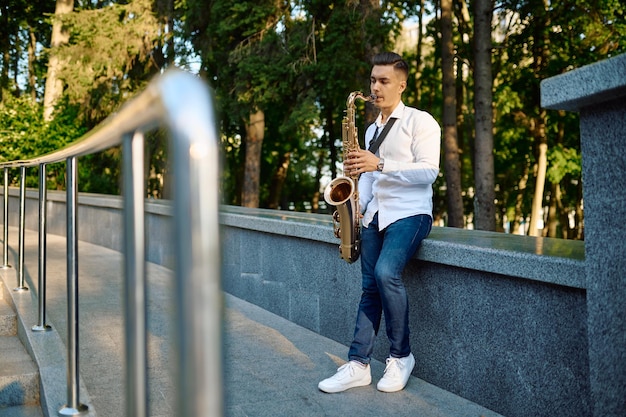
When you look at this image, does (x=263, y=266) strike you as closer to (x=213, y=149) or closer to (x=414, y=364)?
(x=414, y=364)

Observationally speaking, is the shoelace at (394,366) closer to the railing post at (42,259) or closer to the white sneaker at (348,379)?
the white sneaker at (348,379)

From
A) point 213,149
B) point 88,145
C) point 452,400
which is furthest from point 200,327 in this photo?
point 452,400

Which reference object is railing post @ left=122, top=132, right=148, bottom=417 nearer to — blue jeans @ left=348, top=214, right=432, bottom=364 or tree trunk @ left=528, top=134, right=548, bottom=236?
blue jeans @ left=348, top=214, right=432, bottom=364

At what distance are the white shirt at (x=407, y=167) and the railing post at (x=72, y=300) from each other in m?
1.62

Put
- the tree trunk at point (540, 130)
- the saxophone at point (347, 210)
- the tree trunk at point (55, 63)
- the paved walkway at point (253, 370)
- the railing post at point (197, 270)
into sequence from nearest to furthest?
the railing post at point (197, 270) → the paved walkway at point (253, 370) → the saxophone at point (347, 210) → the tree trunk at point (540, 130) → the tree trunk at point (55, 63)

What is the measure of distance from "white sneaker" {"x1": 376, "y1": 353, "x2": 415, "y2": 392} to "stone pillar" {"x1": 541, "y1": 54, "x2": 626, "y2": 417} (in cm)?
129

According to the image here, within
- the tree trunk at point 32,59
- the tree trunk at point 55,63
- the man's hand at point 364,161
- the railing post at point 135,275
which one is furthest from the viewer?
the tree trunk at point 32,59

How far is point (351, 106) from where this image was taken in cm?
488

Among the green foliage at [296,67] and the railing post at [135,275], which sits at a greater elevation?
the green foliage at [296,67]

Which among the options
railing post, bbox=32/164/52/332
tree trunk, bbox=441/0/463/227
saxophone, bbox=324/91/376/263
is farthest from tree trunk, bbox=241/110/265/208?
saxophone, bbox=324/91/376/263

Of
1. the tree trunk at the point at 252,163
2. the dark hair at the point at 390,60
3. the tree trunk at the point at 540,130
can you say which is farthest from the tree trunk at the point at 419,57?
the dark hair at the point at 390,60

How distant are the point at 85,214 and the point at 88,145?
35.0ft

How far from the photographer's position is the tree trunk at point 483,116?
14.1 meters

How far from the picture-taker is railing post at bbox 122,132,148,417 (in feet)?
6.63
